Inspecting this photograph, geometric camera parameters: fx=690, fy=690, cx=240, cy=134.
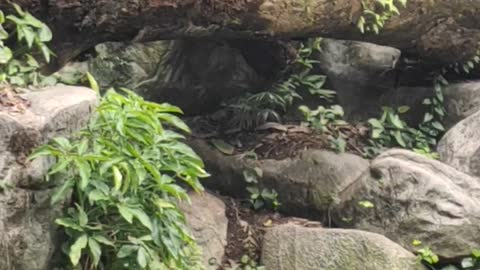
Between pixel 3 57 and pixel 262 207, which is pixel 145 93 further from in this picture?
pixel 3 57

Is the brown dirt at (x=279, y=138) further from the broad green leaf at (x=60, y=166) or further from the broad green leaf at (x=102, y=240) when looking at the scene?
the broad green leaf at (x=60, y=166)

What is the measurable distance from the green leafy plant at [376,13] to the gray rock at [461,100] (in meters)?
1.19

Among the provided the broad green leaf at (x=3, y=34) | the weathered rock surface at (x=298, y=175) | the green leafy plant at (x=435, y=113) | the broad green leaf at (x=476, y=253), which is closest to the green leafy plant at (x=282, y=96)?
the weathered rock surface at (x=298, y=175)

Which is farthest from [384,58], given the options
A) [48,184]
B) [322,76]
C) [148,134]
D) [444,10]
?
[48,184]

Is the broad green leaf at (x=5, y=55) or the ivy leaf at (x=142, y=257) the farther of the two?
the broad green leaf at (x=5, y=55)

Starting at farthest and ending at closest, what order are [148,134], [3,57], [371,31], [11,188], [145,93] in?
[145,93], [371,31], [3,57], [148,134], [11,188]

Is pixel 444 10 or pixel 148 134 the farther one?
pixel 444 10

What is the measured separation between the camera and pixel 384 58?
6.20m

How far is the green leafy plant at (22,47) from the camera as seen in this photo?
3.51 metres

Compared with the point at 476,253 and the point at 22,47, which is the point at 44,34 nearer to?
the point at 22,47

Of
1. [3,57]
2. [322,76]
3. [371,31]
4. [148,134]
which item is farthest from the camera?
[322,76]

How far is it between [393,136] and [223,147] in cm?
140

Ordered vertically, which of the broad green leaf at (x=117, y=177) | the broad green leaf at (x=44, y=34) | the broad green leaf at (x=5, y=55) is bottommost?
the broad green leaf at (x=117, y=177)

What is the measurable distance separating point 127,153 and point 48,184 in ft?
1.21
